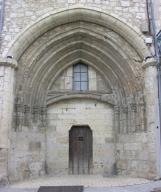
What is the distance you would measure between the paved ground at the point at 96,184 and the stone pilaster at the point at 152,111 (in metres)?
0.61

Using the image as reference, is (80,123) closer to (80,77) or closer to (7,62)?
(80,77)

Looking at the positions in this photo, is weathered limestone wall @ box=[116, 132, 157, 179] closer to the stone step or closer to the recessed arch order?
the recessed arch order

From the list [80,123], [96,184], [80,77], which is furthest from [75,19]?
[96,184]

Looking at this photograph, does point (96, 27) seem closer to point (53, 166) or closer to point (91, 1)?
point (91, 1)

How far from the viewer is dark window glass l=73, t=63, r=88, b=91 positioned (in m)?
8.38

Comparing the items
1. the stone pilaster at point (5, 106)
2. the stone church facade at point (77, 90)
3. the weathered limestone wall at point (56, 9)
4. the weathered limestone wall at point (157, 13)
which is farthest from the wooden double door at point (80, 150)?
the weathered limestone wall at point (157, 13)

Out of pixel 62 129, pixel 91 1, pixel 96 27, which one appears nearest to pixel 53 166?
pixel 62 129

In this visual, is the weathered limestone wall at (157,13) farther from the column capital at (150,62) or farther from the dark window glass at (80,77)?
the dark window glass at (80,77)

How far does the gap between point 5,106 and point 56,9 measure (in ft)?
9.99

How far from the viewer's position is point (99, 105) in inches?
320

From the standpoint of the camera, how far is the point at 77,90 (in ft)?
26.8

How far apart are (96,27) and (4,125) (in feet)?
12.4

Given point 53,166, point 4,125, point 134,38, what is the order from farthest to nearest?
point 53,166
point 134,38
point 4,125

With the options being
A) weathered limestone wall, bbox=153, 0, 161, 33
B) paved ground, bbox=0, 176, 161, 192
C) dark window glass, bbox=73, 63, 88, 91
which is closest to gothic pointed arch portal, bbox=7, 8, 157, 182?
dark window glass, bbox=73, 63, 88, 91
